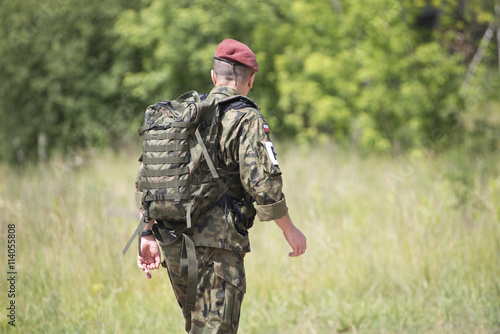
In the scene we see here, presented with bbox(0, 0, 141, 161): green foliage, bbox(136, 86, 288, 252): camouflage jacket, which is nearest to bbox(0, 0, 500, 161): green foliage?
bbox(0, 0, 141, 161): green foliage

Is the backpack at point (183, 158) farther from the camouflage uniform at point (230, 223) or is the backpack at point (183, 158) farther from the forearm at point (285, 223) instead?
the forearm at point (285, 223)

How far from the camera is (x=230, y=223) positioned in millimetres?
2615

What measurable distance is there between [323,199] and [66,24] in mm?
7000

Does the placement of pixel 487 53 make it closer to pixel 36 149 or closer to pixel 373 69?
pixel 373 69

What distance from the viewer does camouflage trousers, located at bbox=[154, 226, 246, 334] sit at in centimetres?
258

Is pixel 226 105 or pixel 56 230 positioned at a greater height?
pixel 226 105

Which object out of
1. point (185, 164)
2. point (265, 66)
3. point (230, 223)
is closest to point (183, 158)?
point (185, 164)

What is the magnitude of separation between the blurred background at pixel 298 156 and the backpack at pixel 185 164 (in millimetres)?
1584

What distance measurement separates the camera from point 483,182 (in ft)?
20.1

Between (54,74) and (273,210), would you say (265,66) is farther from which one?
(273,210)

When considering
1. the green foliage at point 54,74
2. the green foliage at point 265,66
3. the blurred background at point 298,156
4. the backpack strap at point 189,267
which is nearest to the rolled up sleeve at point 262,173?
the backpack strap at point 189,267

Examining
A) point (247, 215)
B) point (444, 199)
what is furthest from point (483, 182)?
point (247, 215)

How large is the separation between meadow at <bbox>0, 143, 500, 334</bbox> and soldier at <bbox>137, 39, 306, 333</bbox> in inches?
55.9

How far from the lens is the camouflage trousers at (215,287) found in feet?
8.46
